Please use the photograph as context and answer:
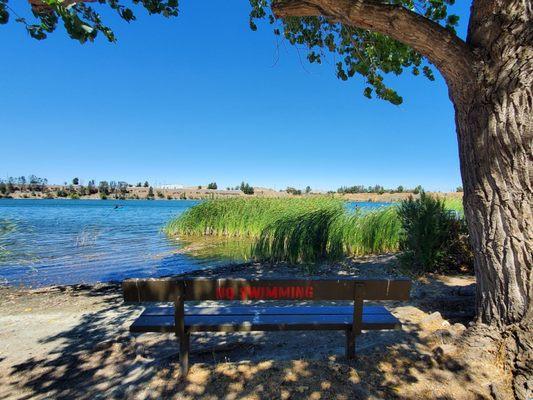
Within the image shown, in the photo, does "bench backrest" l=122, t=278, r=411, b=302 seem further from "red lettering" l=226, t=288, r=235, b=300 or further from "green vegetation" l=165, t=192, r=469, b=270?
"green vegetation" l=165, t=192, r=469, b=270

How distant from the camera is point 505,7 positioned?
3246mm

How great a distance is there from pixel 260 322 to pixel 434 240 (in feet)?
17.2

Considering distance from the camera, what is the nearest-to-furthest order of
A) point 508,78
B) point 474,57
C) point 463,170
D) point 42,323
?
point 508,78 → point 474,57 → point 463,170 → point 42,323

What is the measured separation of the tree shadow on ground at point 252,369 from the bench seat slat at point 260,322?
378 mm

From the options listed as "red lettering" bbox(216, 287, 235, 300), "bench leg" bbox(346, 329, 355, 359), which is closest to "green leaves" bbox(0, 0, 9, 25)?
"red lettering" bbox(216, 287, 235, 300)

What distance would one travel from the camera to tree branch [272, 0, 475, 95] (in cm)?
353

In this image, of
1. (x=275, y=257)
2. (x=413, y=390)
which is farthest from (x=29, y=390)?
(x=275, y=257)

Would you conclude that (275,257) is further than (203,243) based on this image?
No

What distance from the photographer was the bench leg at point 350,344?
3.31 metres

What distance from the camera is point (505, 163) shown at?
3.28 metres

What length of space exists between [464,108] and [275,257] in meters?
7.45

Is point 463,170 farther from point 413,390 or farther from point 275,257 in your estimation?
point 275,257

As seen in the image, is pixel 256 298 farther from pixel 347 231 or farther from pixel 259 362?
pixel 347 231

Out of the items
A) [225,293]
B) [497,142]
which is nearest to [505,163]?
[497,142]
